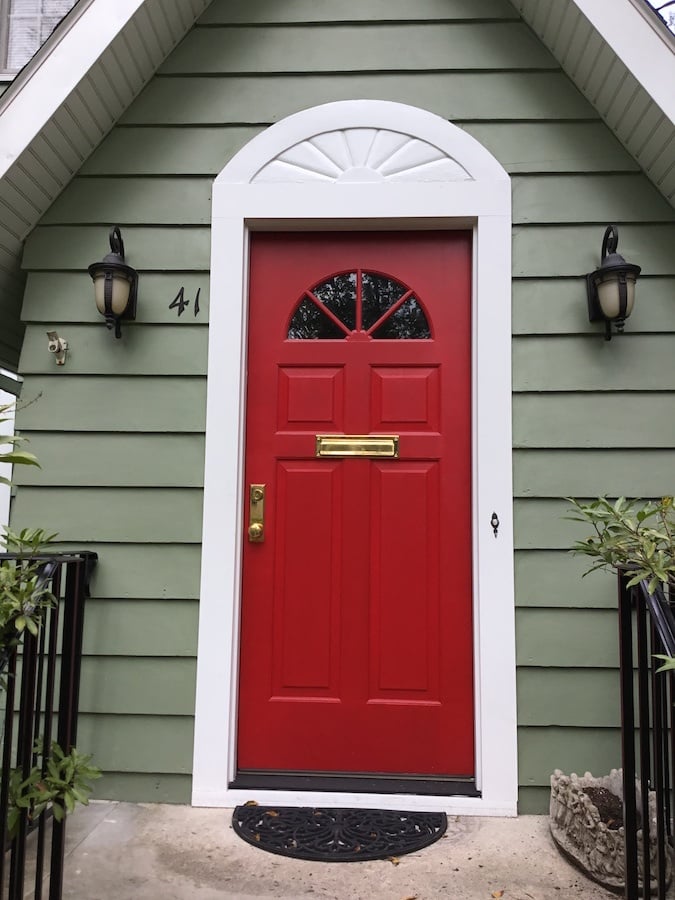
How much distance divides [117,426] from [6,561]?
709mm

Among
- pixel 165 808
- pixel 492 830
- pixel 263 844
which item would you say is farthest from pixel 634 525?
pixel 165 808

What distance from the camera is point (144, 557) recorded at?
2393mm

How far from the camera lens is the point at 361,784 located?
2277 millimetres

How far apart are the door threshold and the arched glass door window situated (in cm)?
161

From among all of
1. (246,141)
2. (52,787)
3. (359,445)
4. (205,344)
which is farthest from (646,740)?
(246,141)

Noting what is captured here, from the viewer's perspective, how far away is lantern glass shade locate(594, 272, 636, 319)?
2.27 meters

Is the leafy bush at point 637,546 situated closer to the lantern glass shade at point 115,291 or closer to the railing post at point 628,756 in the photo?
the railing post at point 628,756

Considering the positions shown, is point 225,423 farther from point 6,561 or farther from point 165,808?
point 165,808

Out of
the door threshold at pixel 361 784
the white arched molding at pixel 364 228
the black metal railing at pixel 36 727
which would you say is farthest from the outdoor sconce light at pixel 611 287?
the black metal railing at pixel 36 727

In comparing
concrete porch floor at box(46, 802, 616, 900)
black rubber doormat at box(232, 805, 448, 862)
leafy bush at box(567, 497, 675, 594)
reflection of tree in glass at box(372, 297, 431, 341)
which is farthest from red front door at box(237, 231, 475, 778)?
leafy bush at box(567, 497, 675, 594)

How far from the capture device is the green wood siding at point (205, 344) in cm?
230

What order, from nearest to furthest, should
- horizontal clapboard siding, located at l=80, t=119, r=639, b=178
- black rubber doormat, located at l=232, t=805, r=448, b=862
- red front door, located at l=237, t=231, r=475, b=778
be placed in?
black rubber doormat, located at l=232, t=805, r=448, b=862 → red front door, located at l=237, t=231, r=475, b=778 → horizontal clapboard siding, located at l=80, t=119, r=639, b=178

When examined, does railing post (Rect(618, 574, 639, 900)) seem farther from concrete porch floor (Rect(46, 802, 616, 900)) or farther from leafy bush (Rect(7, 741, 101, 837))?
leafy bush (Rect(7, 741, 101, 837))

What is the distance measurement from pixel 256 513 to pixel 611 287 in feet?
4.97
